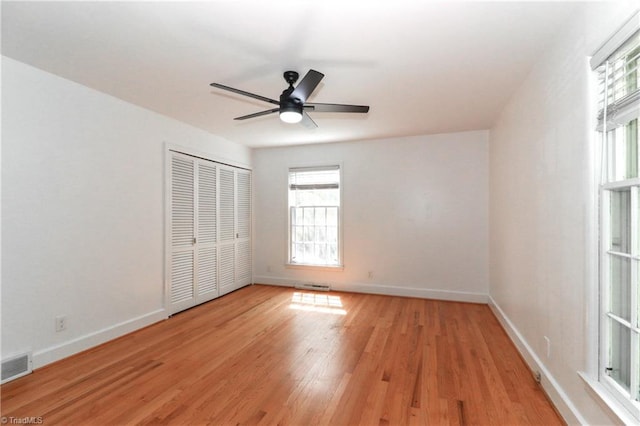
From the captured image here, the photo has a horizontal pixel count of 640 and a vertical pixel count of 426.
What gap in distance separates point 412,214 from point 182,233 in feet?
11.7

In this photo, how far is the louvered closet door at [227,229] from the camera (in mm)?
4754

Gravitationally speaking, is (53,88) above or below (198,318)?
above

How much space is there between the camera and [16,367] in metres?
2.32

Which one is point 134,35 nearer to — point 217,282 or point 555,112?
point 555,112

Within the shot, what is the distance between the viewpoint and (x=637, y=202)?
136cm

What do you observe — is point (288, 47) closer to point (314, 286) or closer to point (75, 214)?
point (75, 214)

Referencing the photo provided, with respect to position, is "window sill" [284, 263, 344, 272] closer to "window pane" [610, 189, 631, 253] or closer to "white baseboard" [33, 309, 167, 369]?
"white baseboard" [33, 309, 167, 369]

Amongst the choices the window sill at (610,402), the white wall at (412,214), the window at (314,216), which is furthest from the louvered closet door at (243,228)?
the window sill at (610,402)

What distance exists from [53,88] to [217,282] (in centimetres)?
317

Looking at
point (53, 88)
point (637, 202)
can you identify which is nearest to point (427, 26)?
point (637, 202)

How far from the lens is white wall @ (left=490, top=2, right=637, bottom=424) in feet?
5.22

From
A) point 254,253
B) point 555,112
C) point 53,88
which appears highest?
point 53,88

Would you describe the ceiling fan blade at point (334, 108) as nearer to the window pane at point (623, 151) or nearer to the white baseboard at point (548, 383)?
the window pane at point (623, 151)

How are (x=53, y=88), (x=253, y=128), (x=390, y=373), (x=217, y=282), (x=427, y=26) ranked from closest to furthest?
(x=427, y=26) → (x=390, y=373) → (x=53, y=88) → (x=253, y=128) → (x=217, y=282)
